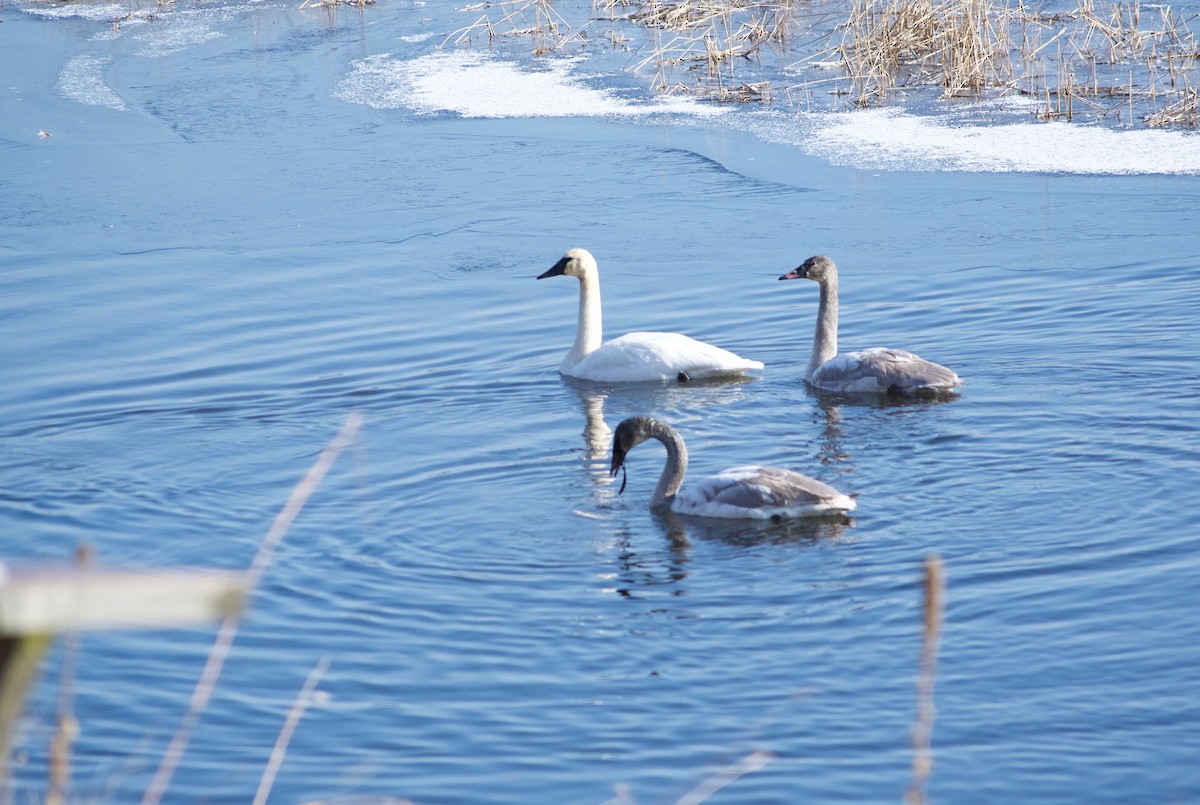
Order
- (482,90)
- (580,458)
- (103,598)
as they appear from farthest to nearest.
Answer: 1. (482,90)
2. (580,458)
3. (103,598)

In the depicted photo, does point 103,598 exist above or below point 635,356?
above

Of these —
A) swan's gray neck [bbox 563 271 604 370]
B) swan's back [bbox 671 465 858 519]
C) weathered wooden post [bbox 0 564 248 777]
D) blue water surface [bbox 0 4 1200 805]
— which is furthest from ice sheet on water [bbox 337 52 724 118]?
weathered wooden post [bbox 0 564 248 777]

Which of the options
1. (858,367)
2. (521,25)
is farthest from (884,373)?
(521,25)

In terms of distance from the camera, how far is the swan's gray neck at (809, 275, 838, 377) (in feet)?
30.1

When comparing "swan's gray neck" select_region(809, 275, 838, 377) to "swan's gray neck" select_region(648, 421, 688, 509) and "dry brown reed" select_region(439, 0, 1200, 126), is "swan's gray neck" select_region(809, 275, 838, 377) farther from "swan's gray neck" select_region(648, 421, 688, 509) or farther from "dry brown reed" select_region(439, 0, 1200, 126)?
"dry brown reed" select_region(439, 0, 1200, 126)

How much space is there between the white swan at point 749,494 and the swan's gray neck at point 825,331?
2140mm

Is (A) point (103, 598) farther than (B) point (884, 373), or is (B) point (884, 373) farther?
(B) point (884, 373)

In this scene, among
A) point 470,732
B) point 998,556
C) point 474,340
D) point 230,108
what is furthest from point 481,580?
point 230,108

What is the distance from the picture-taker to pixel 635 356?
9.23 meters

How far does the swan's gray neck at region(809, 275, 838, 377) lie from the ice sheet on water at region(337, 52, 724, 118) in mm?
6938

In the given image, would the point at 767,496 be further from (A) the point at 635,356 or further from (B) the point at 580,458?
(A) the point at 635,356

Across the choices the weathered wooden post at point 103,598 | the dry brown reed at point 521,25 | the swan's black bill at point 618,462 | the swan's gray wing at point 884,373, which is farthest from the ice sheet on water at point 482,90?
the weathered wooden post at point 103,598

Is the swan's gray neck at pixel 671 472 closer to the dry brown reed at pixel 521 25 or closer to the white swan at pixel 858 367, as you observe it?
the white swan at pixel 858 367

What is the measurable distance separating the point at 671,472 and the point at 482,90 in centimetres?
1080
